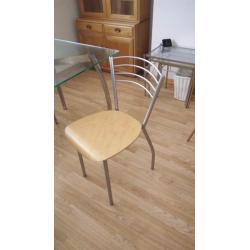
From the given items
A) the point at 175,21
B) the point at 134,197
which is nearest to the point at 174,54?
the point at 175,21

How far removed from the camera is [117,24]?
A: 263 centimetres

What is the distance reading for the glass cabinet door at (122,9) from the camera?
2.54 m

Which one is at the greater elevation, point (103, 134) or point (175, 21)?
point (175, 21)

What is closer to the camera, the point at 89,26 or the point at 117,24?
the point at 117,24

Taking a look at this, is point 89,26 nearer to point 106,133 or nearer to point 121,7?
point 121,7

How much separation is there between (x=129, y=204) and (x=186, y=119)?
109 cm

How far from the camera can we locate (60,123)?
2.17 m

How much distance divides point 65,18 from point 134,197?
7.98ft

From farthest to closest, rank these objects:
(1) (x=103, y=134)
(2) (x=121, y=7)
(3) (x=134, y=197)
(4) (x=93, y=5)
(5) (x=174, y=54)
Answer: (4) (x=93, y=5) < (2) (x=121, y=7) < (5) (x=174, y=54) < (3) (x=134, y=197) < (1) (x=103, y=134)

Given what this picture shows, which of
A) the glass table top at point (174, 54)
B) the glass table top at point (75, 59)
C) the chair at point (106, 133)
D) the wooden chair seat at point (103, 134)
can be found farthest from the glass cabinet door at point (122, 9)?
the wooden chair seat at point (103, 134)

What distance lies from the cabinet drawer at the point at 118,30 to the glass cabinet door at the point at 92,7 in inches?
7.0

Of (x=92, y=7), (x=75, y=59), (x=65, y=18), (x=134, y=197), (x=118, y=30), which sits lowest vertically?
(x=134, y=197)
